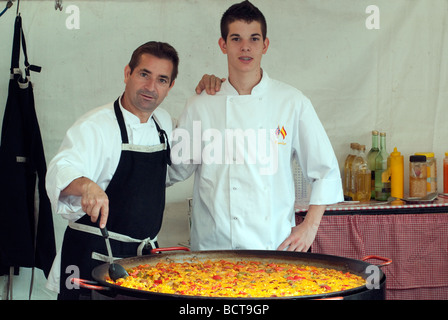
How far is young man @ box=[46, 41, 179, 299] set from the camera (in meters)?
2.69

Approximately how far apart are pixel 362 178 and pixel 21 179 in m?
2.46

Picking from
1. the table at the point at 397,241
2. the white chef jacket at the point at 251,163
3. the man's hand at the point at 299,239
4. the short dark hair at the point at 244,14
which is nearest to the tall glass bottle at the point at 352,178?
the table at the point at 397,241

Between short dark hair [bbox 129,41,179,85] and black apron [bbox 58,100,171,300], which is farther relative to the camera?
short dark hair [bbox 129,41,179,85]

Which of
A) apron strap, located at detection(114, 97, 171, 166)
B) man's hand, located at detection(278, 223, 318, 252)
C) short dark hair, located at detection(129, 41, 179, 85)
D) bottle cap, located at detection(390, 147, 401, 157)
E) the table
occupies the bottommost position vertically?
the table

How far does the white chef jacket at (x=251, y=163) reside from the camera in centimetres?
291

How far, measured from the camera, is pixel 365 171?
454cm

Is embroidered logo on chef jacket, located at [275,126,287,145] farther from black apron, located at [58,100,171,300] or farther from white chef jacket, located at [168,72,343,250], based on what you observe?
black apron, located at [58,100,171,300]

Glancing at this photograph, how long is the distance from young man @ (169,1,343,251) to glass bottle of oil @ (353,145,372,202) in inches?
62.1

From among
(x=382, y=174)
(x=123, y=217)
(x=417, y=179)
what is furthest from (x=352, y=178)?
(x=123, y=217)

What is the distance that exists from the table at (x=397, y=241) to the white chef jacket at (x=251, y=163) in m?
1.18

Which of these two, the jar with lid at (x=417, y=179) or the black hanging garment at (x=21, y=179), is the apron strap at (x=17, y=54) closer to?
the black hanging garment at (x=21, y=179)

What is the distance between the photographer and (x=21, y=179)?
4.09 m

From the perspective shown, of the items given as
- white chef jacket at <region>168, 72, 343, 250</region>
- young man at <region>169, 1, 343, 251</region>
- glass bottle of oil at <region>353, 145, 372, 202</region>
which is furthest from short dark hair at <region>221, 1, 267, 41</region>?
glass bottle of oil at <region>353, 145, 372, 202</region>
